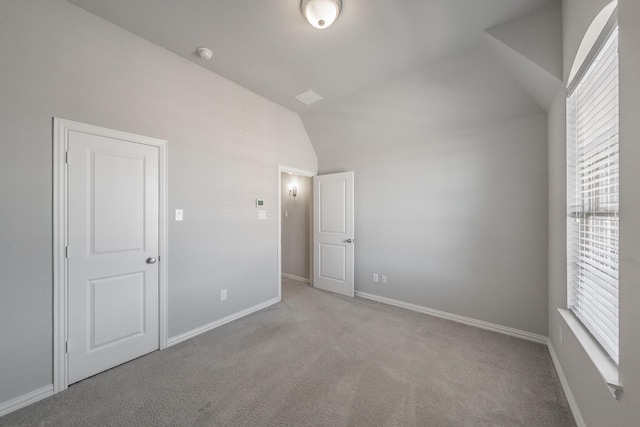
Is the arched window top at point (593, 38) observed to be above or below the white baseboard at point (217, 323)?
above

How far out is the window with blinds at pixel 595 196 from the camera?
130 centimetres

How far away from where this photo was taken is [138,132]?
90.5 inches

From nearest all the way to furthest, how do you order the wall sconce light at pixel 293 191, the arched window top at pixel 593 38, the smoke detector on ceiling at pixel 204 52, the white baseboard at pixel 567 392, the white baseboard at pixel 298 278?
1. the arched window top at pixel 593 38
2. the white baseboard at pixel 567 392
3. the smoke detector on ceiling at pixel 204 52
4. the white baseboard at pixel 298 278
5. the wall sconce light at pixel 293 191

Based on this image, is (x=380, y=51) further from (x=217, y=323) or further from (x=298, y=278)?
(x=298, y=278)

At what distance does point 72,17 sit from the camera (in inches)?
76.4

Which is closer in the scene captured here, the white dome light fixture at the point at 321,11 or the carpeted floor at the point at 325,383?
the carpeted floor at the point at 325,383

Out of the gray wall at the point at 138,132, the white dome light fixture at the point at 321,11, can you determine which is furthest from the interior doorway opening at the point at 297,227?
the white dome light fixture at the point at 321,11

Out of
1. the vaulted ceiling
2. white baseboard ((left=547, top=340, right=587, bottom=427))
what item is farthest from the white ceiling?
white baseboard ((left=547, top=340, right=587, bottom=427))

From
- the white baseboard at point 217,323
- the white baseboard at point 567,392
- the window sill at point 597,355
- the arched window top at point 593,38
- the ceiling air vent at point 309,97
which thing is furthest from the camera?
the ceiling air vent at point 309,97

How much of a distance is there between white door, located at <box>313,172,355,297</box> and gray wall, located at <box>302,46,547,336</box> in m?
0.19

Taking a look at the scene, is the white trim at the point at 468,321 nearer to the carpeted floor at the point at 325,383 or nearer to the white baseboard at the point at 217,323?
the carpeted floor at the point at 325,383

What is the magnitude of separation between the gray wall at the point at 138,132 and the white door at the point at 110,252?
0.15 m

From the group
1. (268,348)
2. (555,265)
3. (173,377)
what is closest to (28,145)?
(173,377)

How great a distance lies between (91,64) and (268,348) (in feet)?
9.76
